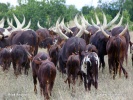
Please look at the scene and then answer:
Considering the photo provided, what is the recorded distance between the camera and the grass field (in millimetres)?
9492

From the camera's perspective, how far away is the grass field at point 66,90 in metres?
9.49

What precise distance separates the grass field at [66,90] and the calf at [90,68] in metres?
0.26

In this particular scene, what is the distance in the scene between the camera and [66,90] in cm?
1080

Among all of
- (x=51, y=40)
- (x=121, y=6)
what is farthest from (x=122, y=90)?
(x=121, y=6)

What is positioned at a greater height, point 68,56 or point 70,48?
point 70,48

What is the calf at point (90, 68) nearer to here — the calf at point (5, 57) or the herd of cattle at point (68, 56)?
the herd of cattle at point (68, 56)

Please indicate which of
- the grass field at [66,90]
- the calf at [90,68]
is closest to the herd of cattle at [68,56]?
the calf at [90,68]

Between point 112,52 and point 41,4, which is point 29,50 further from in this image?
point 41,4

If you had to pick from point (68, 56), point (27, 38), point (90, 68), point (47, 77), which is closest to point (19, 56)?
point (68, 56)

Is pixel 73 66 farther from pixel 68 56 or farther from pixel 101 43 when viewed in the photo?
pixel 101 43

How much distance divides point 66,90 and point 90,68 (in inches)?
44.1

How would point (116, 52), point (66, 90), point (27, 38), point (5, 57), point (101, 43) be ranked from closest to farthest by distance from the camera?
point (66, 90)
point (116, 52)
point (5, 57)
point (101, 43)
point (27, 38)

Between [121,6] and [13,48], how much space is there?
38.1m

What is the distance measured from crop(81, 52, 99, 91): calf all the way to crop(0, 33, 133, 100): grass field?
0.26m
